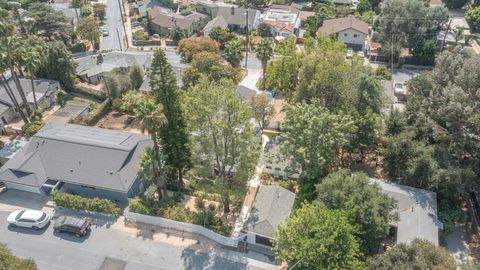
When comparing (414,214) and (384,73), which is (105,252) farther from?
(384,73)

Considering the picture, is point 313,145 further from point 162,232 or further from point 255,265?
point 162,232

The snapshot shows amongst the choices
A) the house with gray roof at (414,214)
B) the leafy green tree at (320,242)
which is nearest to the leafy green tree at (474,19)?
the house with gray roof at (414,214)

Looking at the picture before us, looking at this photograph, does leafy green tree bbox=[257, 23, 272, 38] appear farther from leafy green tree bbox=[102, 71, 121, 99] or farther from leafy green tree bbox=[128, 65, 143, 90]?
leafy green tree bbox=[102, 71, 121, 99]

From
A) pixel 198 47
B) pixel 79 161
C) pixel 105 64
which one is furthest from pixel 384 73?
pixel 79 161

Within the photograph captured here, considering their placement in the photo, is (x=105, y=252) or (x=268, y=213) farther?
(x=268, y=213)

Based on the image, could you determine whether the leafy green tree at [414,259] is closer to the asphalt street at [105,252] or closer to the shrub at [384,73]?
the asphalt street at [105,252]

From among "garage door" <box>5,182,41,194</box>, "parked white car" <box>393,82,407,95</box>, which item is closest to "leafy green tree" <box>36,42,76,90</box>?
"garage door" <box>5,182,41,194</box>
